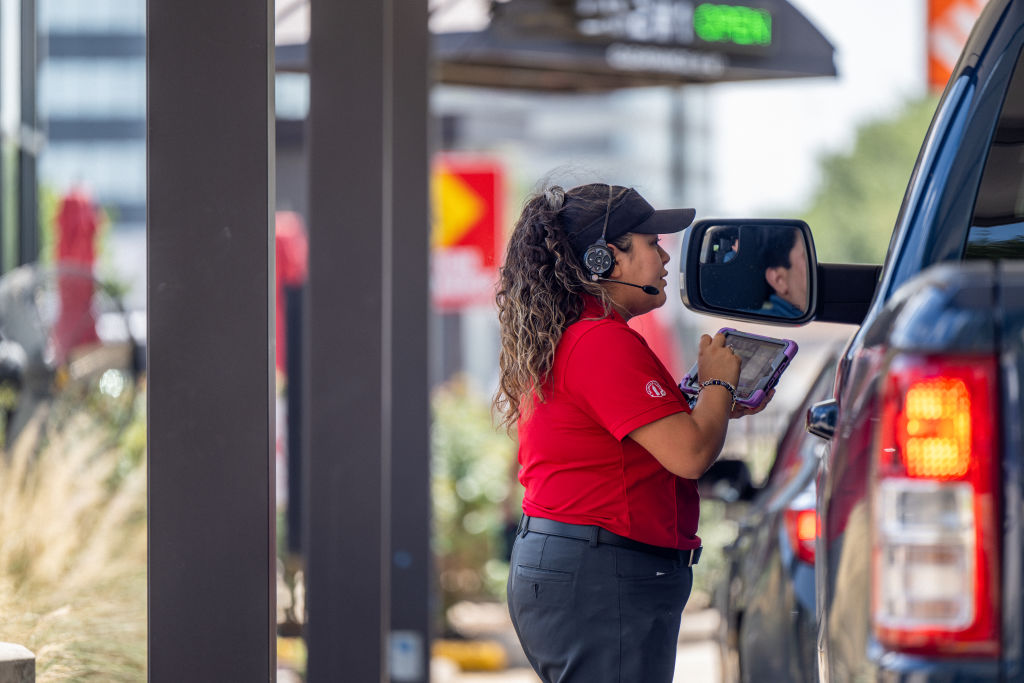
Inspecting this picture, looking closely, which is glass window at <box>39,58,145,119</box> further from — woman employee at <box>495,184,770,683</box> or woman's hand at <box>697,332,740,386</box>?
woman's hand at <box>697,332,740,386</box>

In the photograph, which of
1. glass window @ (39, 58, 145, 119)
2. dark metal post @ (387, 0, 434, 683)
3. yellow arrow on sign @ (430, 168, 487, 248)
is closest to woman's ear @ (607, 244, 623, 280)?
dark metal post @ (387, 0, 434, 683)

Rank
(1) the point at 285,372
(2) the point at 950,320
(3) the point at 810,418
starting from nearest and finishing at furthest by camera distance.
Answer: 1. (2) the point at 950,320
2. (3) the point at 810,418
3. (1) the point at 285,372

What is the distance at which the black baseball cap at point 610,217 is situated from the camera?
9.43 ft

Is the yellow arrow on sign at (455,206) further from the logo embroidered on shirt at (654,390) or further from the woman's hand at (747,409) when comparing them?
the logo embroidered on shirt at (654,390)

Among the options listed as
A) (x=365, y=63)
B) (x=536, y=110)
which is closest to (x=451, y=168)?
(x=365, y=63)

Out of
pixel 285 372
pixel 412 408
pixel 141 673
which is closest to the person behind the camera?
pixel 141 673

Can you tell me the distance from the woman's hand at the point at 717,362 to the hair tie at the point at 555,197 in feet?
1.41

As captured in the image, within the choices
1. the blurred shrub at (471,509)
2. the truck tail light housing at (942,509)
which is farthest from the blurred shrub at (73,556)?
the blurred shrub at (471,509)

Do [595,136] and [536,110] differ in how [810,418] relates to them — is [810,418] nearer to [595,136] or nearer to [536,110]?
[536,110]

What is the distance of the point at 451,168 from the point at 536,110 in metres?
83.0

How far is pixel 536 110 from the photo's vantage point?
306 feet

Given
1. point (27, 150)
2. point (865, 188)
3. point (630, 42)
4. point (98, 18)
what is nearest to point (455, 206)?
point (27, 150)

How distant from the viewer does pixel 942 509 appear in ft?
5.43

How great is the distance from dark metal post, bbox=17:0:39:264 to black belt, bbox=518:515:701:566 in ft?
22.9
